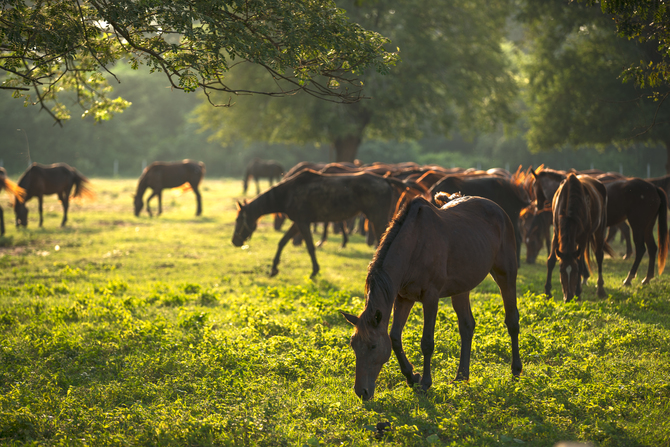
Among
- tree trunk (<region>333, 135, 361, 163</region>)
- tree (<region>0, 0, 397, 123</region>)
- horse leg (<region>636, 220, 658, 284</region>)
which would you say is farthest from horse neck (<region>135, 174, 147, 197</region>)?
horse leg (<region>636, 220, 658, 284</region>)

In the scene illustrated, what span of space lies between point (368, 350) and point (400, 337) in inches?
19.0

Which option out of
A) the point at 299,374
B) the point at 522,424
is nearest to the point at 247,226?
the point at 299,374

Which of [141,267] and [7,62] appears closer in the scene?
[7,62]

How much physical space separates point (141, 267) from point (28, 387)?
266 inches

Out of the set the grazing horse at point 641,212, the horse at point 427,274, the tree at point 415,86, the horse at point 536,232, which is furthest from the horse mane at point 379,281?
the tree at point 415,86

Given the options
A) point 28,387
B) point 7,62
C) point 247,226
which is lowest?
A: point 28,387

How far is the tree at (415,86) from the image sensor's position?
19828 mm

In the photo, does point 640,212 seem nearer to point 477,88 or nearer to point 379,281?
point 379,281

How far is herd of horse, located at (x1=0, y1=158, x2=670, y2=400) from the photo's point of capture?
4.53m

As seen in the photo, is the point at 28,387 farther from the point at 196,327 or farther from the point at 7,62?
the point at 7,62

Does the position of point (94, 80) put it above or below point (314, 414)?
above

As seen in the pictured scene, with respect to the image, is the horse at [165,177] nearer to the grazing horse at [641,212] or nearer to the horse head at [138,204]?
the horse head at [138,204]

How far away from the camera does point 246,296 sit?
28.1ft

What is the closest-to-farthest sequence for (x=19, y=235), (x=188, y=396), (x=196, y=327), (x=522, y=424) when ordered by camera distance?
(x=522, y=424)
(x=188, y=396)
(x=196, y=327)
(x=19, y=235)
